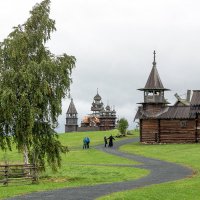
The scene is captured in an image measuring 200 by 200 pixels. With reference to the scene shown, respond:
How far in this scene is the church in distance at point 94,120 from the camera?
13162 centimetres

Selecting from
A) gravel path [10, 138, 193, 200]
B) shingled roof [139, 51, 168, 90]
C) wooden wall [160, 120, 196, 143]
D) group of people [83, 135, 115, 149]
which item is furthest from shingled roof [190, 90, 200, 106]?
gravel path [10, 138, 193, 200]

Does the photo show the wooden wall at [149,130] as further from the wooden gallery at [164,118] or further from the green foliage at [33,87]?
the green foliage at [33,87]

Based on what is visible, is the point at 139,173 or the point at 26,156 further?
the point at 139,173

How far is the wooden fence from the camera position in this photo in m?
29.1

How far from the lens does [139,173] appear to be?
1396 inches

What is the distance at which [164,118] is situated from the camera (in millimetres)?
70562

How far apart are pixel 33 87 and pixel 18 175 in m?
5.94

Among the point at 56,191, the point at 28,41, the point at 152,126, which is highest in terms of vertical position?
the point at 28,41

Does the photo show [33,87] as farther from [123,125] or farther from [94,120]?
[94,120]

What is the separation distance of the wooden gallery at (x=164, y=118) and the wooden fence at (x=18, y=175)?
4204cm

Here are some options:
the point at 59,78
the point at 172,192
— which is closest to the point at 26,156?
the point at 59,78

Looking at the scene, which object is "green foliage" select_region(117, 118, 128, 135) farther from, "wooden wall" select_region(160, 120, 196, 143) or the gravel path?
the gravel path

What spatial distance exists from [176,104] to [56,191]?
54561 millimetres

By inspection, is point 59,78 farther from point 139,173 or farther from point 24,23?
point 139,173
